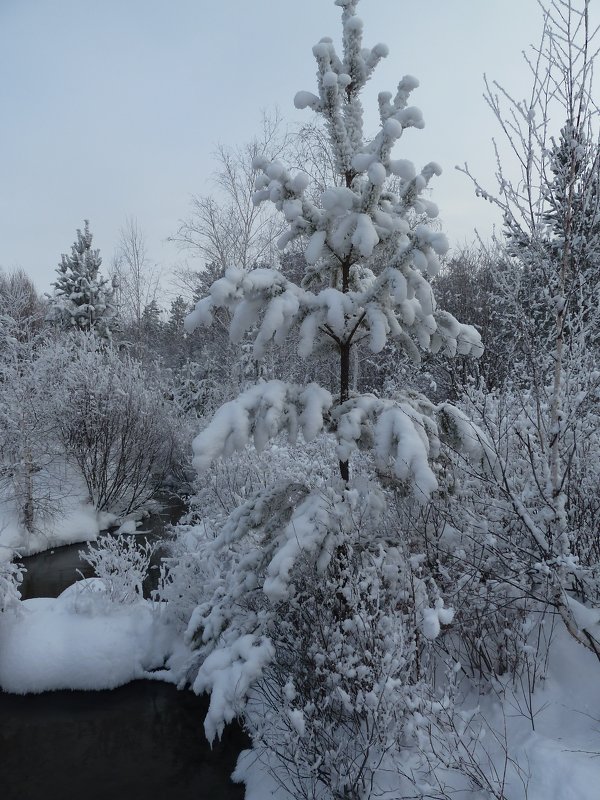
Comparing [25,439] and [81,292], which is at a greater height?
[81,292]

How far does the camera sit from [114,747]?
19.8 feet

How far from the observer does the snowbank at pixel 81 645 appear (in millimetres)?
7039

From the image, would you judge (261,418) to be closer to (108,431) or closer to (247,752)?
(247,752)

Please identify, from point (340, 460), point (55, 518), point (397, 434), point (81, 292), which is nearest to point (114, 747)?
point (340, 460)

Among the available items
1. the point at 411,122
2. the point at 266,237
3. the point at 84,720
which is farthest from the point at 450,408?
the point at 266,237

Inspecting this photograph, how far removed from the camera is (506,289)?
11.6 feet

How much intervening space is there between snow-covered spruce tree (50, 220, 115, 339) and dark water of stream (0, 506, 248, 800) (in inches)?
730

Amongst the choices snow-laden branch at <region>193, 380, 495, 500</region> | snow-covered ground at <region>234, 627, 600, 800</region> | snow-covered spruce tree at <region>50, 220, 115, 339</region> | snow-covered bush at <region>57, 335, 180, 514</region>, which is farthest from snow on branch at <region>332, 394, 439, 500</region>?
snow-covered spruce tree at <region>50, 220, 115, 339</region>

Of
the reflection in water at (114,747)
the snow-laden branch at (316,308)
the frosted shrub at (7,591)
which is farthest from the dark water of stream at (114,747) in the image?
the snow-laden branch at (316,308)

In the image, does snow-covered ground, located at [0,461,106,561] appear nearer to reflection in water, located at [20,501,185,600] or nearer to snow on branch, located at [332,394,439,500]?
reflection in water, located at [20,501,185,600]

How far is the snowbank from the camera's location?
277 inches

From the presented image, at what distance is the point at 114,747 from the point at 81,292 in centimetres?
2049

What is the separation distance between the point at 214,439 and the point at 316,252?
1621 mm

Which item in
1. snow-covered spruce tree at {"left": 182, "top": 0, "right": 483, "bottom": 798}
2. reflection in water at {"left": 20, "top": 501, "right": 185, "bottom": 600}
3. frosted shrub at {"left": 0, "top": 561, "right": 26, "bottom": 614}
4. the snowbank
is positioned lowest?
reflection in water at {"left": 20, "top": 501, "right": 185, "bottom": 600}
